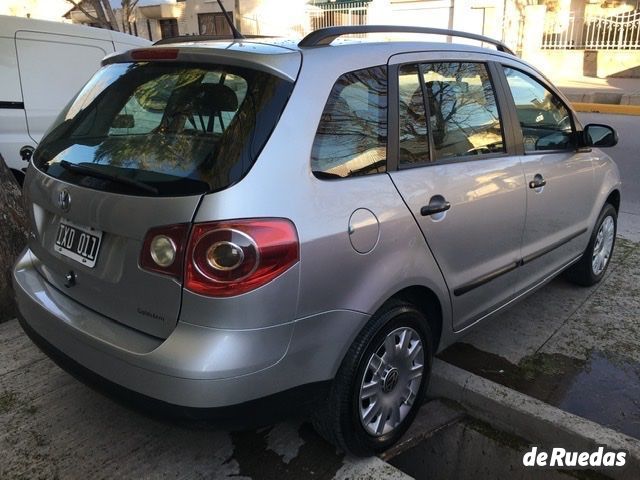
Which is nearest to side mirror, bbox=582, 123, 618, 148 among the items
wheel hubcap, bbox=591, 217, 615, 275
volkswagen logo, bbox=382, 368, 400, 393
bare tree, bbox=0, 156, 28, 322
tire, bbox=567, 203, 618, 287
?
tire, bbox=567, 203, 618, 287

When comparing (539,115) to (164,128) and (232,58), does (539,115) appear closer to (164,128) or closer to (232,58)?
(232,58)

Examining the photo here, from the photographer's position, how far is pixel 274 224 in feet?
6.23

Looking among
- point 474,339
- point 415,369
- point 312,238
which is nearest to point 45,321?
point 312,238

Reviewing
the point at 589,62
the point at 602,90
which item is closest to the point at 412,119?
the point at 602,90

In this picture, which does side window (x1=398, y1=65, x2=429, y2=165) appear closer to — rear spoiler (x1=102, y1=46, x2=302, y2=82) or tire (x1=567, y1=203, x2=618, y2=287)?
rear spoiler (x1=102, y1=46, x2=302, y2=82)

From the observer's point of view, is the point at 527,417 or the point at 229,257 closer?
the point at 229,257

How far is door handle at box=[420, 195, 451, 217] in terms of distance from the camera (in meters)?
2.44

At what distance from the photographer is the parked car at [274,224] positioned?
189 centimetres

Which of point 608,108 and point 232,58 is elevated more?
point 232,58

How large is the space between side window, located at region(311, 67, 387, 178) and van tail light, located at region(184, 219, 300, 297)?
36 centimetres

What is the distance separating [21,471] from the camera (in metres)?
2.34

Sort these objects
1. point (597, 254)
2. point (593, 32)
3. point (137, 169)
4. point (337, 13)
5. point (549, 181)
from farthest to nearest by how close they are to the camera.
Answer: point (337, 13) < point (593, 32) < point (597, 254) < point (549, 181) < point (137, 169)

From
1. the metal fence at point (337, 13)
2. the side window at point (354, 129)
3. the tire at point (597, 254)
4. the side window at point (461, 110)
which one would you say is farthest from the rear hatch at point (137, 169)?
the metal fence at point (337, 13)

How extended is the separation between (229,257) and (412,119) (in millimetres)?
1133
